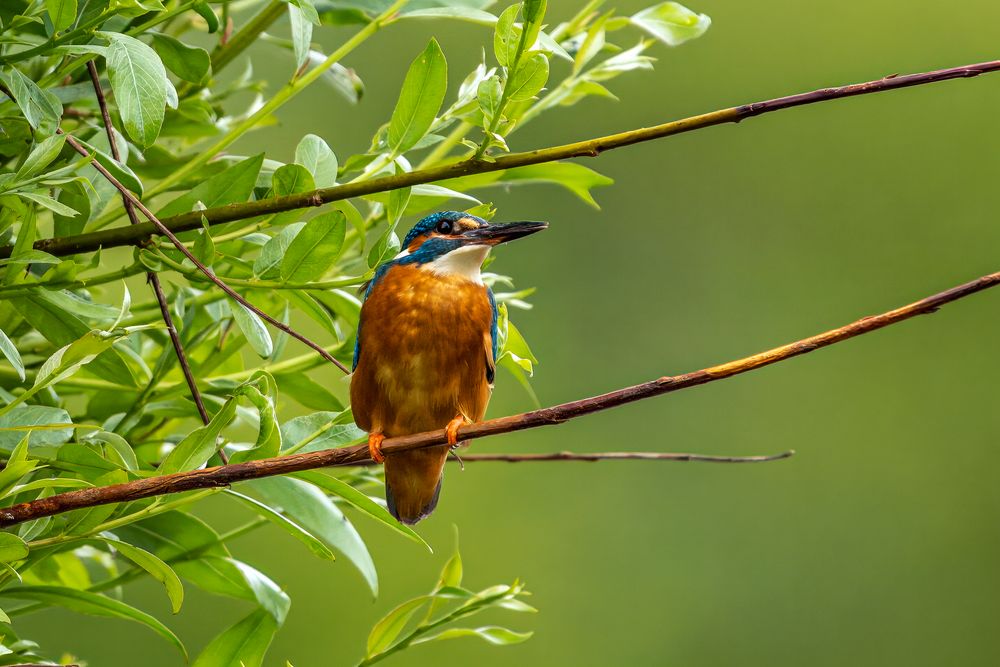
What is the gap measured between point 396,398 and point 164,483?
0.54 meters

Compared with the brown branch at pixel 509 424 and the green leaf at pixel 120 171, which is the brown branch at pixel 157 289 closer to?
the green leaf at pixel 120 171

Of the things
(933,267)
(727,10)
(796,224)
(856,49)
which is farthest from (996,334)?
(727,10)

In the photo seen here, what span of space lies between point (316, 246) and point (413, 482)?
1.43ft

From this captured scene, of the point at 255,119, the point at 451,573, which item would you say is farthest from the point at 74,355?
the point at 451,573

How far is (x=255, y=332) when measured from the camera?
0.76 meters

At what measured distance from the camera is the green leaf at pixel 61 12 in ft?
2.22

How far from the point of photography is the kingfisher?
1126mm

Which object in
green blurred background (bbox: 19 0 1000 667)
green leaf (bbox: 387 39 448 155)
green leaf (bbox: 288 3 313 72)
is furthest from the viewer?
green blurred background (bbox: 19 0 1000 667)

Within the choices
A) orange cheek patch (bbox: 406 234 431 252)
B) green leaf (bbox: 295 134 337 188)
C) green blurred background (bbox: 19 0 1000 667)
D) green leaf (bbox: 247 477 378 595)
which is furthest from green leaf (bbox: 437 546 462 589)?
green blurred background (bbox: 19 0 1000 667)

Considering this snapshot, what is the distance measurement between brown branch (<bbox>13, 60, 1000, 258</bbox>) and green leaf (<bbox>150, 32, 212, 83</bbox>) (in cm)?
14

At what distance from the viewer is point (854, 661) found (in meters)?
4.24

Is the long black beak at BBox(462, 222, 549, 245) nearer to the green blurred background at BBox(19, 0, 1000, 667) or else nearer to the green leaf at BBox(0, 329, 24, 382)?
the green leaf at BBox(0, 329, 24, 382)

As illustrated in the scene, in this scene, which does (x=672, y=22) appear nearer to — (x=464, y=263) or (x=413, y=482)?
(x=464, y=263)

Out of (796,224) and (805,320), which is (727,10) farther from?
(805,320)
